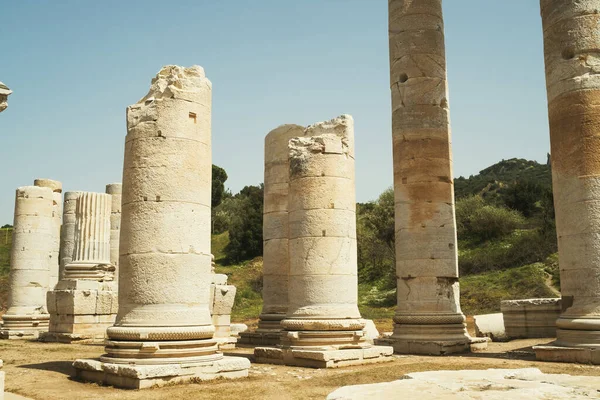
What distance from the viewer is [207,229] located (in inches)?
442

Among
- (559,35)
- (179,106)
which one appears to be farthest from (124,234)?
(559,35)

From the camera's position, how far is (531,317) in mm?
18797

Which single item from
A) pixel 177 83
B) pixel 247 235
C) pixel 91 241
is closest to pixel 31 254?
pixel 91 241

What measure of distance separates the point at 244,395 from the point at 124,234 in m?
3.78

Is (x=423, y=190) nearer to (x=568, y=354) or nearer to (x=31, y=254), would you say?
(x=568, y=354)

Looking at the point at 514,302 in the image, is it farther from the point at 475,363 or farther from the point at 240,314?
the point at 240,314

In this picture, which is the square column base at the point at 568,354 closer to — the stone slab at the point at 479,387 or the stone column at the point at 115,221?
the stone slab at the point at 479,387

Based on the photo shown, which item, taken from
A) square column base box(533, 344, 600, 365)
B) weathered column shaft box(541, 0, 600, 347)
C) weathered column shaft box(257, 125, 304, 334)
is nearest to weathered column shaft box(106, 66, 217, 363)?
weathered column shaft box(257, 125, 304, 334)

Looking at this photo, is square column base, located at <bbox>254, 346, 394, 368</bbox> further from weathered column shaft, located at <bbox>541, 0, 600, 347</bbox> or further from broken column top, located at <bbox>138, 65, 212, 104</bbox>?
broken column top, located at <bbox>138, 65, 212, 104</bbox>

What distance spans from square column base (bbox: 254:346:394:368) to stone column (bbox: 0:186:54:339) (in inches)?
558

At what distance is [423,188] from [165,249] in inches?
326

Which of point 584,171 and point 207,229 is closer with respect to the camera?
point 207,229

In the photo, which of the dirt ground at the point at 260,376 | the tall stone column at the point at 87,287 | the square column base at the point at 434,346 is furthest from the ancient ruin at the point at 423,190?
the tall stone column at the point at 87,287

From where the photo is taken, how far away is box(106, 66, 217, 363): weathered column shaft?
33.8 feet
